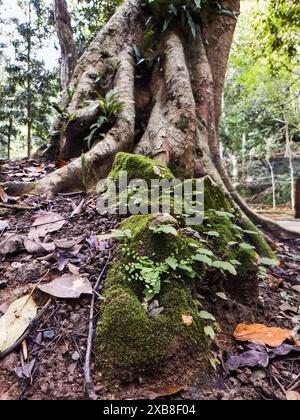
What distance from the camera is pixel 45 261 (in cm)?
194

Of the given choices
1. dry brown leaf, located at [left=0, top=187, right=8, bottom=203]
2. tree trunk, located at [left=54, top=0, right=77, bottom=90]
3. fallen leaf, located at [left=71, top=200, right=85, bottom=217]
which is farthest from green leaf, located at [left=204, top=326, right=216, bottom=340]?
Answer: tree trunk, located at [left=54, top=0, right=77, bottom=90]

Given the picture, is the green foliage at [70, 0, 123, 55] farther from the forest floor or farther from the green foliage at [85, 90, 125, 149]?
the forest floor

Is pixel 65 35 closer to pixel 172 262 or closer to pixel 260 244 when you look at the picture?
pixel 260 244

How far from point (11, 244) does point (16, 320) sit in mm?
662

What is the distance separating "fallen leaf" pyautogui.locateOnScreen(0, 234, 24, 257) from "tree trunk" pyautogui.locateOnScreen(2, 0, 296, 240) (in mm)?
983

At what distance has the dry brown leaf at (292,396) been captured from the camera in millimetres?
1386

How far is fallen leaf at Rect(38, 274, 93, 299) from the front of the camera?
64.6 inches

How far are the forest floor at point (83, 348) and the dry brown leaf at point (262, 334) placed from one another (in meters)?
0.03

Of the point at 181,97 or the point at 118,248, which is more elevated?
the point at 181,97

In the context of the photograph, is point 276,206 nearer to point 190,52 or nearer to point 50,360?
point 190,52

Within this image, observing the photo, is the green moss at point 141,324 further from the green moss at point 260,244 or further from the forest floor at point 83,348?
the green moss at point 260,244

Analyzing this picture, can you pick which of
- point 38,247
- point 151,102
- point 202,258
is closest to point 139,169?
point 38,247

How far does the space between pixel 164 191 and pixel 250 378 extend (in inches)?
51.6
